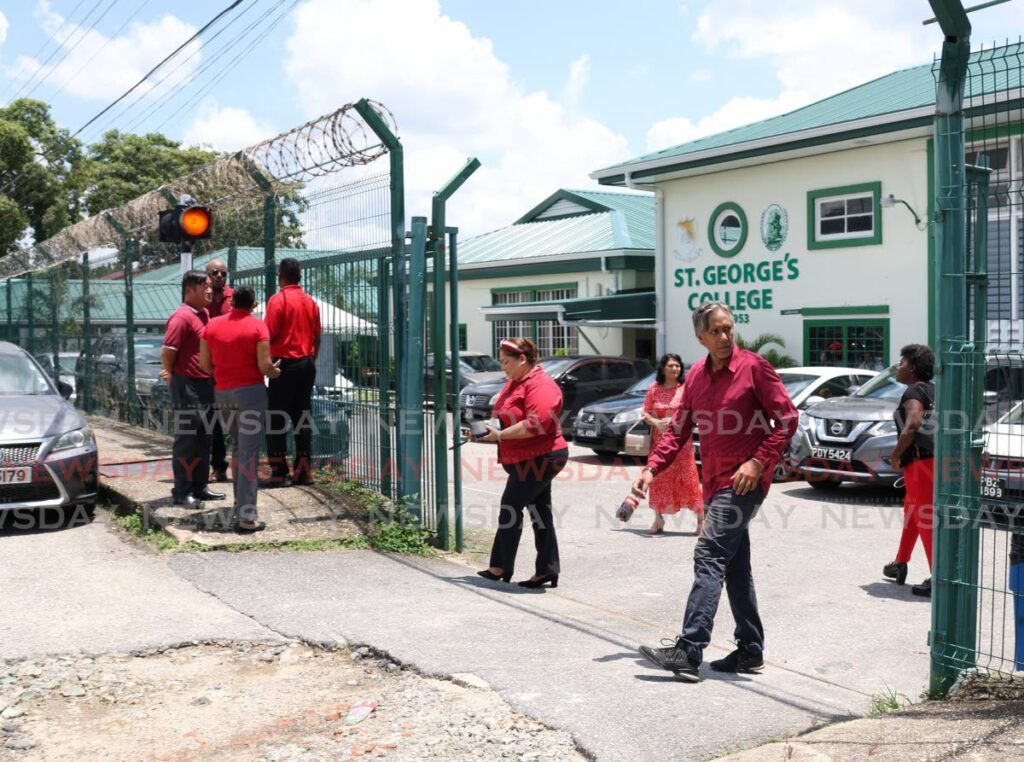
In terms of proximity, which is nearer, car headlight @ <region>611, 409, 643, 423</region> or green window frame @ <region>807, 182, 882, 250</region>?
car headlight @ <region>611, 409, 643, 423</region>

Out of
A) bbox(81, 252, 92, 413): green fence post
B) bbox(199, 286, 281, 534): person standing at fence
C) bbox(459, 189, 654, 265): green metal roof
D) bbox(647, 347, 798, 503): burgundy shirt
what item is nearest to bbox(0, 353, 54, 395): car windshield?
bbox(199, 286, 281, 534): person standing at fence

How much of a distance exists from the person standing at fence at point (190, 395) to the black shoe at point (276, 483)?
50cm

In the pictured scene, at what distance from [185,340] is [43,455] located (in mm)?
1467

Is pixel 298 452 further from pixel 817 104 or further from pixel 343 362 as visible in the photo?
pixel 817 104

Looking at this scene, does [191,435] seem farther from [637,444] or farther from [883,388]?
[883,388]

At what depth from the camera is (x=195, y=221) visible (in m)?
10.7

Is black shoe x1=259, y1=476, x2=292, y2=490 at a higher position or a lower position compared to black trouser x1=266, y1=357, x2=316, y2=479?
lower

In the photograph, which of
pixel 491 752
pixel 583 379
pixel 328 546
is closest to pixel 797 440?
pixel 328 546

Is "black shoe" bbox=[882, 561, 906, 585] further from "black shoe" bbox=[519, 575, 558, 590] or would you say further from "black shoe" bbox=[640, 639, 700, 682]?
"black shoe" bbox=[640, 639, 700, 682]

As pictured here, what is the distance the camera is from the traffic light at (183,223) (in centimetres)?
1066

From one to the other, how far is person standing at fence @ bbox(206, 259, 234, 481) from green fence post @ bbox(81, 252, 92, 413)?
288 inches

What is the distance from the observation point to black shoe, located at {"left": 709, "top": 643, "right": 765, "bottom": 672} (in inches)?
220

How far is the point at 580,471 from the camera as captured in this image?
14.7m

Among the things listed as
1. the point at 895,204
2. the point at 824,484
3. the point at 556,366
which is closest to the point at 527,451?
the point at 824,484
